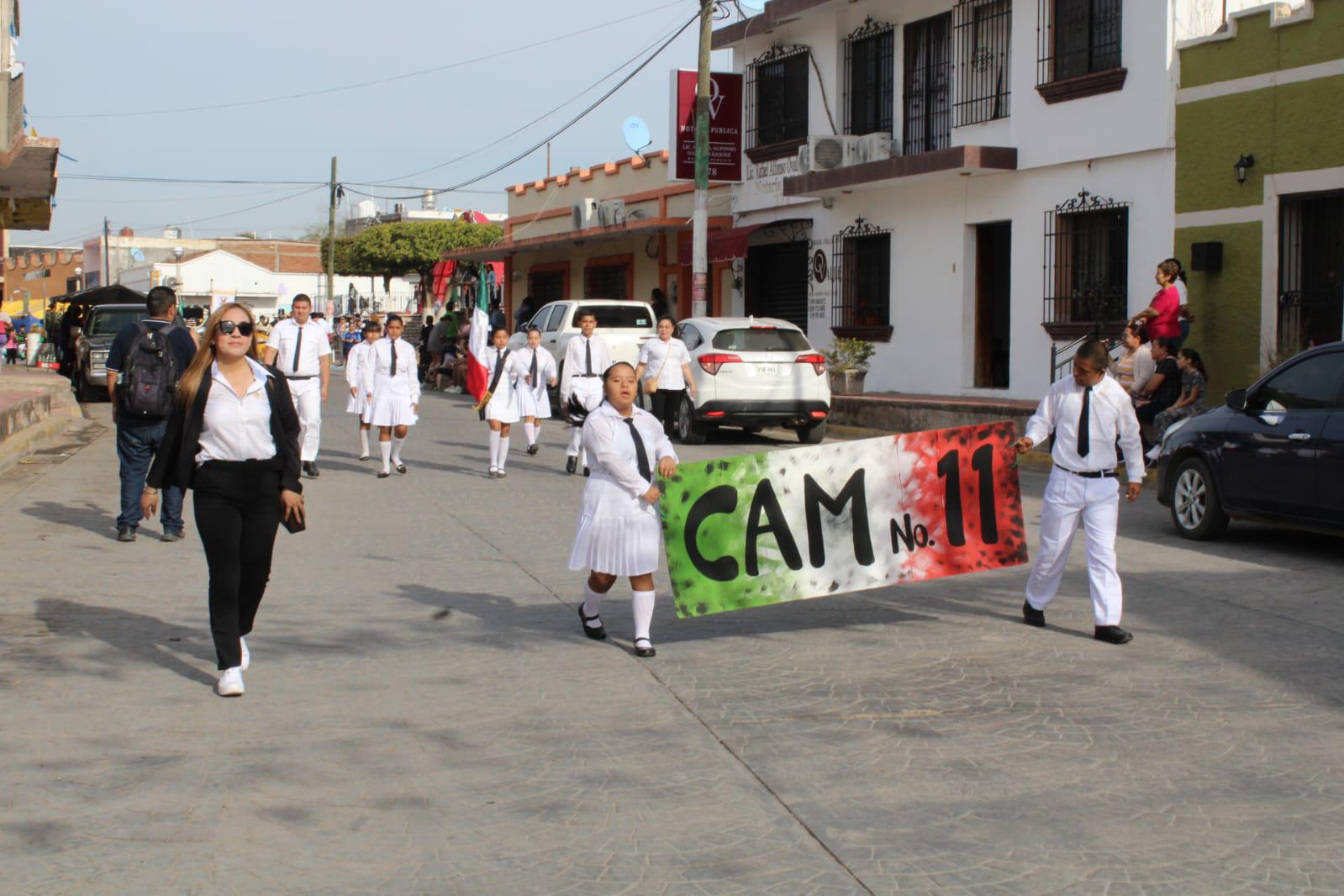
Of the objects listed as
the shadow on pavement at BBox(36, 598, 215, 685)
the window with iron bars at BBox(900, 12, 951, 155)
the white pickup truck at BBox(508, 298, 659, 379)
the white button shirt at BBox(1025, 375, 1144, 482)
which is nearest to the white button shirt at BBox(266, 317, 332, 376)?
the shadow on pavement at BBox(36, 598, 215, 685)

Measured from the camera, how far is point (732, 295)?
28.9m

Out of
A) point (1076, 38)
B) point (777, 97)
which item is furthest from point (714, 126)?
point (1076, 38)

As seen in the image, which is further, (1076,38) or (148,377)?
(1076,38)

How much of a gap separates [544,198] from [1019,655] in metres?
32.6

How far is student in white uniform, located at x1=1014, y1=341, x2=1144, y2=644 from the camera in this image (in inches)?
307

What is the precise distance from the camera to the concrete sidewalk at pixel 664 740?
15.0ft

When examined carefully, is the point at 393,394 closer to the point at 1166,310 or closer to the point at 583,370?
the point at 583,370

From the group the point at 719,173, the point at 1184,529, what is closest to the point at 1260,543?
the point at 1184,529

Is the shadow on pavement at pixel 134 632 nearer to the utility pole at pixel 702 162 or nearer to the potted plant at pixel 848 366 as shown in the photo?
the potted plant at pixel 848 366

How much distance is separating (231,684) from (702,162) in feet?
61.8

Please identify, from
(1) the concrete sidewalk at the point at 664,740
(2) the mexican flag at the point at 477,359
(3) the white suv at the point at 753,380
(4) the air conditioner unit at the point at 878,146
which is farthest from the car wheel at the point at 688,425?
(1) the concrete sidewalk at the point at 664,740

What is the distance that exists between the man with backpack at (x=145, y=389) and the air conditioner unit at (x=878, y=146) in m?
14.5

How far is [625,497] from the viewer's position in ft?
24.3

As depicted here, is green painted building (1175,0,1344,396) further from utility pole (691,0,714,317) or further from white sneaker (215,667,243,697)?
white sneaker (215,667,243,697)
